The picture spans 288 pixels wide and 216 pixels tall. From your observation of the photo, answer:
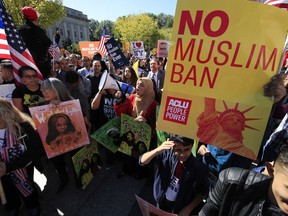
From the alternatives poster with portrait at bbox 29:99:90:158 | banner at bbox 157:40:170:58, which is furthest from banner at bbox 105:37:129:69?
poster with portrait at bbox 29:99:90:158

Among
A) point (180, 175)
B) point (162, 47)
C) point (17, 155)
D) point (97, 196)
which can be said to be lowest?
point (97, 196)

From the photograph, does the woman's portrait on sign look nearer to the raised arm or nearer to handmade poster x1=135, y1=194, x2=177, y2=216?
the raised arm

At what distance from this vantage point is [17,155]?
2232 mm

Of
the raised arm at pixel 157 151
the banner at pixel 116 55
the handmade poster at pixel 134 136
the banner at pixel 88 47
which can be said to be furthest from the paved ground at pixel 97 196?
the banner at pixel 88 47

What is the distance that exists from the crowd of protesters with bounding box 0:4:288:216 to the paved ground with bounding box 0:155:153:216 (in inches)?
5.8

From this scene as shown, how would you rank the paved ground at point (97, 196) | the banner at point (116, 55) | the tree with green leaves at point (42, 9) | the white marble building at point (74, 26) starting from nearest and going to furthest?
the paved ground at point (97, 196) < the banner at point (116, 55) < the tree with green leaves at point (42, 9) < the white marble building at point (74, 26)

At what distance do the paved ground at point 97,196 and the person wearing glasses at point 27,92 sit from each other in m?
1.24

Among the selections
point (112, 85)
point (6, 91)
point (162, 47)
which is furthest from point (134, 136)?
point (162, 47)

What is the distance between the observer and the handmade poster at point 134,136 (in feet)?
9.62

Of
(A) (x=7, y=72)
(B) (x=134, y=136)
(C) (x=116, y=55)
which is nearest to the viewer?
(B) (x=134, y=136)

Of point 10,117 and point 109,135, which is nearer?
point 10,117

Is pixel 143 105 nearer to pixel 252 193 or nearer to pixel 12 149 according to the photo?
pixel 12 149

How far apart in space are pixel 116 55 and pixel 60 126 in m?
3.75

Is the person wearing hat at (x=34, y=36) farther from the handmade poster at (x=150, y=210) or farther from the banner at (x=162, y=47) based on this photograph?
the banner at (x=162, y=47)
